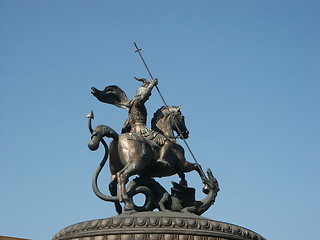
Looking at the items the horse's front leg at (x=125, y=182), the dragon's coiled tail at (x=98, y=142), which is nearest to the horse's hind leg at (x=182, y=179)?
the horse's front leg at (x=125, y=182)

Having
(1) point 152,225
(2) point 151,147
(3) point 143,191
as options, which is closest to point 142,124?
(2) point 151,147

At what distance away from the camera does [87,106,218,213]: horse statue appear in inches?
390

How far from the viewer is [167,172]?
10648mm

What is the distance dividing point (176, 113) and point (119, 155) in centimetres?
166

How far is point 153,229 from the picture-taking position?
8.39 m

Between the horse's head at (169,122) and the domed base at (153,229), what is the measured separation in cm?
272

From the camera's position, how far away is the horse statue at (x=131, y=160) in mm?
9898

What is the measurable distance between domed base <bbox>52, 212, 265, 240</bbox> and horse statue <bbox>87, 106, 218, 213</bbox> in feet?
3.26

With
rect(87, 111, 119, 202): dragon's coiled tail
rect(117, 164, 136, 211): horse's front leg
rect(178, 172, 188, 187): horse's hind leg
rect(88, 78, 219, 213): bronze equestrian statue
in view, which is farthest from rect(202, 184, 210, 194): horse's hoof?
rect(87, 111, 119, 202): dragon's coiled tail

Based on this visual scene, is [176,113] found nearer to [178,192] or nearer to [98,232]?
[178,192]

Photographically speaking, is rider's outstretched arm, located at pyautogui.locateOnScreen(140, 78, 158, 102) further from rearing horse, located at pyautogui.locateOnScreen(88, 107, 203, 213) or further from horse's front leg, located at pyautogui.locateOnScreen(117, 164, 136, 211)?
horse's front leg, located at pyautogui.locateOnScreen(117, 164, 136, 211)

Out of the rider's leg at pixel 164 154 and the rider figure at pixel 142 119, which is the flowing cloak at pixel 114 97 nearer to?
the rider figure at pixel 142 119

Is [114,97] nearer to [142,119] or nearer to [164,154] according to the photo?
[142,119]

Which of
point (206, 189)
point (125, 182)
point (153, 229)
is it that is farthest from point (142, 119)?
point (153, 229)
